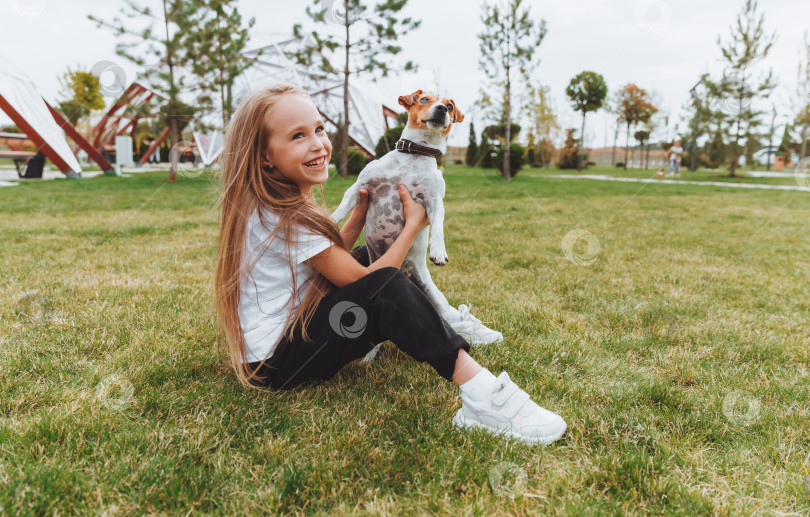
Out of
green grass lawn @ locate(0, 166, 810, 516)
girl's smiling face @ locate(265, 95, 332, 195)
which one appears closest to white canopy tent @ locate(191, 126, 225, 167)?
green grass lawn @ locate(0, 166, 810, 516)

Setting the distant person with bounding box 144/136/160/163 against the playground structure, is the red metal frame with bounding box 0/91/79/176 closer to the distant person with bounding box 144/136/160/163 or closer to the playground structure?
the playground structure

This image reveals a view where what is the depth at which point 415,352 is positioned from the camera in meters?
1.78

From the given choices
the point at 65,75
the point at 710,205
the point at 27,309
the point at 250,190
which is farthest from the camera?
the point at 65,75

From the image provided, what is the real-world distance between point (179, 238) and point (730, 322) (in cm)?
538

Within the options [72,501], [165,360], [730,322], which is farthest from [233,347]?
[730,322]

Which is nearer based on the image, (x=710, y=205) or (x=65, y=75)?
(x=710, y=205)

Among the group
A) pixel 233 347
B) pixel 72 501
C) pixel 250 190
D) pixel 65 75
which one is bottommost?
pixel 72 501

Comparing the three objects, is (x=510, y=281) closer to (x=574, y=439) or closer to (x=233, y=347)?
(x=574, y=439)

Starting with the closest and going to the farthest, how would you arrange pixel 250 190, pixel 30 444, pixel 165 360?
pixel 30 444 → pixel 250 190 → pixel 165 360

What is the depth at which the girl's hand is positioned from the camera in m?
2.14

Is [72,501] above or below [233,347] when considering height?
below
